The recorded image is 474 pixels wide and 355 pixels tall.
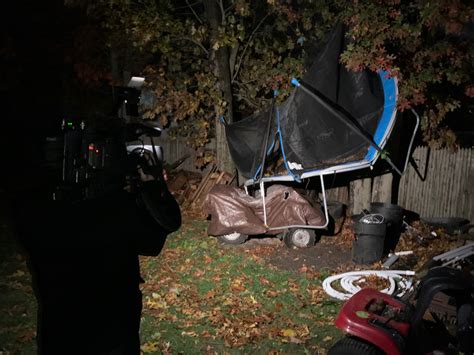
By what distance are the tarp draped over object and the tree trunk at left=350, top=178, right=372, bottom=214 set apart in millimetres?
2210

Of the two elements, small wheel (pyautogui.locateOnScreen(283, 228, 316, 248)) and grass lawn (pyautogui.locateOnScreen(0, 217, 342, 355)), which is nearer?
grass lawn (pyautogui.locateOnScreen(0, 217, 342, 355))

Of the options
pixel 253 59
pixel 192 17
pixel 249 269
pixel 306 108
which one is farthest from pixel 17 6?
pixel 249 269

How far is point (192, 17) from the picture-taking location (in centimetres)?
1162

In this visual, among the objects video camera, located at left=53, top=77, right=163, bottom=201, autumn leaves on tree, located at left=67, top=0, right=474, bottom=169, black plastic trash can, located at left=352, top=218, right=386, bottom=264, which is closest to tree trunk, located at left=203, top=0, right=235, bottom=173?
autumn leaves on tree, located at left=67, top=0, right=474, bottom=169

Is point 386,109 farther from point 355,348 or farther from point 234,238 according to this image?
point 355,348

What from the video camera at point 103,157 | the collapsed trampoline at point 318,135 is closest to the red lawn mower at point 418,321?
the video camera at point 103,157

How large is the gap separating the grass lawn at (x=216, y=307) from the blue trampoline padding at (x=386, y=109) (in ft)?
8.32

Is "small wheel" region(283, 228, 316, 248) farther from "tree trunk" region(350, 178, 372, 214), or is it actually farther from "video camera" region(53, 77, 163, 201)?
"video camera" region(53, 77, 163, 201)

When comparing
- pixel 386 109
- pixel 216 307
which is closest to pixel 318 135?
pixel 386 109

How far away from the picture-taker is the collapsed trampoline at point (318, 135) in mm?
7328

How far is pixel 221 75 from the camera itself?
11.0 meters

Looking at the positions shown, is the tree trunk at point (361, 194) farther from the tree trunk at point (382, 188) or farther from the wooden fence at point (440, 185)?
the wooden fence at point (440, 185)

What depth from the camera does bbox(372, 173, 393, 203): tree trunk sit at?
919 cm

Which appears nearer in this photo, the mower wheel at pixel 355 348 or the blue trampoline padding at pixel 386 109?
the mower wheel at pixel 355 348
